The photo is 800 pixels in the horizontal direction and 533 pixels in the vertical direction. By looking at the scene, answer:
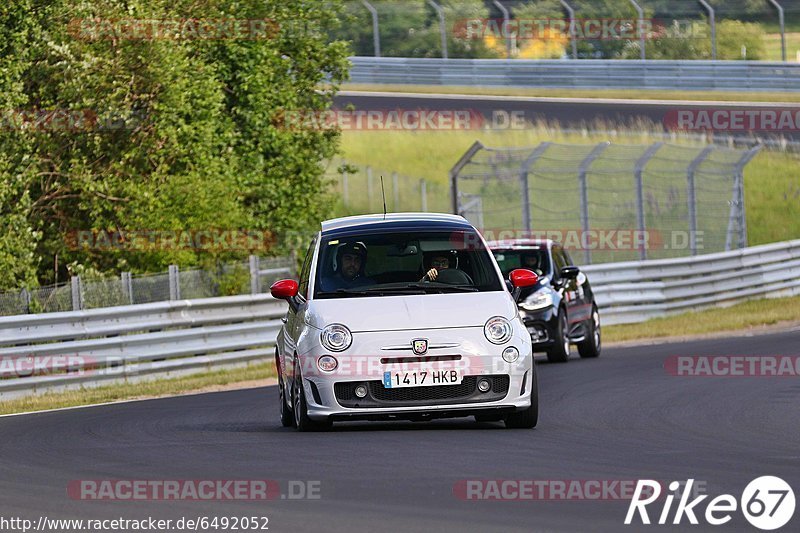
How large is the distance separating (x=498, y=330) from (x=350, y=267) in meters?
1.41

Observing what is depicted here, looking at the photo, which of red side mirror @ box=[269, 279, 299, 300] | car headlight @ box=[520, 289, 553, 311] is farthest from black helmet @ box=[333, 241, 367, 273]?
car headlight @ box=[520, 289, 553, 311]

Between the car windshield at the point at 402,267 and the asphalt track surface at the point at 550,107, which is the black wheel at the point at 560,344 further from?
the asphalt track surface at the point at 550,107

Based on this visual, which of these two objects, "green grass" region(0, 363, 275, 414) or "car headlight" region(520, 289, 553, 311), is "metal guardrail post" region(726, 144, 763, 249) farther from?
"green grass" region(0, 363, 275, 414)

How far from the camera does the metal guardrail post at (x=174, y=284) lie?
874 inches

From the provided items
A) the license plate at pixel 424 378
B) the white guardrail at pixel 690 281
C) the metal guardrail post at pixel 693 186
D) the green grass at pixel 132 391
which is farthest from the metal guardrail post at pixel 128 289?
the metal guardrail post at pixel 693 186

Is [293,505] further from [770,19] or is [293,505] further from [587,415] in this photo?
[770,19]

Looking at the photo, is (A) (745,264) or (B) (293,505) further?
(A) (745,264)

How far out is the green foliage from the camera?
23688 millimetres

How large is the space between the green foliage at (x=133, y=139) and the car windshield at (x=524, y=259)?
5.97 meters

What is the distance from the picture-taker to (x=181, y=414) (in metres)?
14.9

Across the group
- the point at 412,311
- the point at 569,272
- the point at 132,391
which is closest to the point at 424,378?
the point at 412,311

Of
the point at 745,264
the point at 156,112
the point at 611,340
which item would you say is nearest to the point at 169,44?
the point at 156,112

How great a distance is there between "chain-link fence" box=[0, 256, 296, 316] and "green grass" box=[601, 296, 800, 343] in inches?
229

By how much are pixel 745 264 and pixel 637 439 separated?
2155 centimetres
